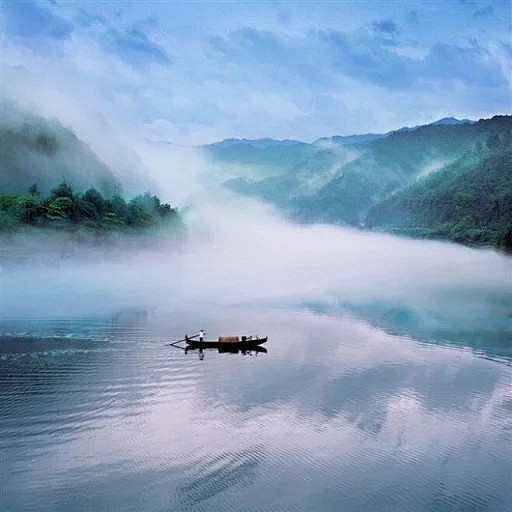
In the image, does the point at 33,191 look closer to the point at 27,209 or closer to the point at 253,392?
the point at 27,209

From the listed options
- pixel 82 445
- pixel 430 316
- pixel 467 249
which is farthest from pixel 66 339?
pixel 467 249

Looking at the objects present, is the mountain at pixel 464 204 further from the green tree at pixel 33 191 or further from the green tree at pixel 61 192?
the green tree at pixel 33 191

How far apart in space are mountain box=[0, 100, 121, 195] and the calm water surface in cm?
6766

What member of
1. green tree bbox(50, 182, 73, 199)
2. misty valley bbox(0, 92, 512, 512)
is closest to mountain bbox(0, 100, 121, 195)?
green tree bbox(50, 182, 73, 199)

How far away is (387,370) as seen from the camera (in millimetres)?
29188

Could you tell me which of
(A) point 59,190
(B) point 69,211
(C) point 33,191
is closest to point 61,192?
(A) point 59,190

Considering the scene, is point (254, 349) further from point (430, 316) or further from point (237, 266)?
point (237, 266)

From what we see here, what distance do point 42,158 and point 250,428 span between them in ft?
286

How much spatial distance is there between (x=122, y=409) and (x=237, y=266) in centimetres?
6999

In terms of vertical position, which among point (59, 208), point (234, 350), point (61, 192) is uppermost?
point (61, 192)

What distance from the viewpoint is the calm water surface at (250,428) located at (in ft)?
53.3

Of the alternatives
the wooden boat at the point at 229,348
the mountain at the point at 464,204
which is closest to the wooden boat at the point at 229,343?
the wooden boat at the point at 229,348

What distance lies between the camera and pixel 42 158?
99.1 metres

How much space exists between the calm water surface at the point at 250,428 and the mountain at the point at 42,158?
67660 mm
